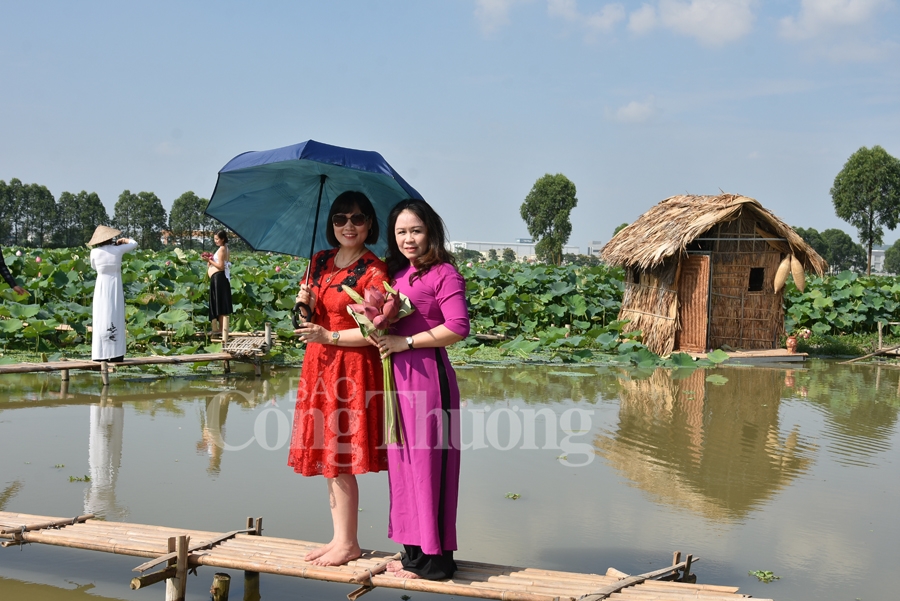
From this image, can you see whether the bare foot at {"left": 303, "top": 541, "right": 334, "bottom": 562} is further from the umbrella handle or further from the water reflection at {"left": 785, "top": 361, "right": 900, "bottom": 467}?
the water reflection at {"left": 785, "top": 361, "right": 900, "bottom": 467}

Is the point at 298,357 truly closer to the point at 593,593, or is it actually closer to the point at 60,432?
the point at 60,432

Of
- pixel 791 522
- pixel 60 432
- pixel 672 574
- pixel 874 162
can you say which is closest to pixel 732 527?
pixel 791 522

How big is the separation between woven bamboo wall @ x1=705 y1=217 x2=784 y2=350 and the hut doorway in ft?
0.87

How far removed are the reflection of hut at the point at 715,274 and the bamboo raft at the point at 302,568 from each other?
8.71 m

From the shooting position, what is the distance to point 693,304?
12.1m

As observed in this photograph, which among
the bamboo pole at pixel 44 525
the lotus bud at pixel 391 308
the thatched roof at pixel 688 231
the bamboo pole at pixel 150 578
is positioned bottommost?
the bamboo pole at pixel 150 578

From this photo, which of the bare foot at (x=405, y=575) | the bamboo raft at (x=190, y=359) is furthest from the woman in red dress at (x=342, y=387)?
the bamboo raft at (x=190, y=359)

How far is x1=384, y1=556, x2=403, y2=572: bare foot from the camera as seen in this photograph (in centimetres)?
314

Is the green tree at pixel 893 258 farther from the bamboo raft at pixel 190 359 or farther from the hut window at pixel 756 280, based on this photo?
the bamboo raft at pixel 190 359

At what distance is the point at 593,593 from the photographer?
119 inches

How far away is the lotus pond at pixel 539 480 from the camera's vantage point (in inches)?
158

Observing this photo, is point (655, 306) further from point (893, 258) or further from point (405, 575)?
point (893, 258)

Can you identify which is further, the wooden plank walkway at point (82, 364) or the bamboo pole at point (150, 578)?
the wooden plank walkway at point (82, 364)

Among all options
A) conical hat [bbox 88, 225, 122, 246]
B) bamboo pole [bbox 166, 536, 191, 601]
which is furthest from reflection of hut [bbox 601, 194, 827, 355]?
bamboo pole [bbox 166, 536, 191, 601]
